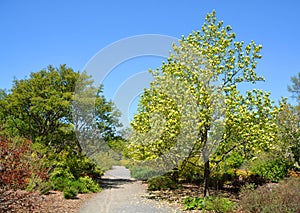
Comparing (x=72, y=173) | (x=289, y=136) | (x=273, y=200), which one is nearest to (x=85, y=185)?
(x=72, y=173)

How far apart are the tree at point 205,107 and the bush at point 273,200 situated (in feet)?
9.55

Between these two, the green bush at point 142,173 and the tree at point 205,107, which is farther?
the green bush at point 142,173

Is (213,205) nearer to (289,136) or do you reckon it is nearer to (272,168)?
(272,168)

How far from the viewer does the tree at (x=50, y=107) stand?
1600 centimetres

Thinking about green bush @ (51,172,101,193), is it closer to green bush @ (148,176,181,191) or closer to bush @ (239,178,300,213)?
green bush @ (148,176,181,191)

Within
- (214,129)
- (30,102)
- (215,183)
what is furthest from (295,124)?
(30,102)

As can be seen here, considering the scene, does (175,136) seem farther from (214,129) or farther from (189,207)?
(189,207)

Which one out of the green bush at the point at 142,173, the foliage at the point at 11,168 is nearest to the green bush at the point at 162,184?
the green bush at the point at 142,173

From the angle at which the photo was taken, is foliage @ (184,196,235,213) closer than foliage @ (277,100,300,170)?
Yes

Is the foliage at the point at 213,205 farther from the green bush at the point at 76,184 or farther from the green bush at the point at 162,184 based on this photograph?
the green bush at the point at 76,184

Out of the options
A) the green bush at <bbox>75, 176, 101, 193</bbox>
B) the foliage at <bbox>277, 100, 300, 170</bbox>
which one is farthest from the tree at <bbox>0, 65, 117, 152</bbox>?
the foliage at <bbox>277, 100, 300, 170</bbox>

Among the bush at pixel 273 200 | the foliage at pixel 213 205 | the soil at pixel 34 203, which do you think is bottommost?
the soil at pixel 34 203

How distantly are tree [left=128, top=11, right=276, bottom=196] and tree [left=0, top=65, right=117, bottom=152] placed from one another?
6111 millimetres

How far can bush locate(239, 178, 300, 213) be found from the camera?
6648 millimetres
